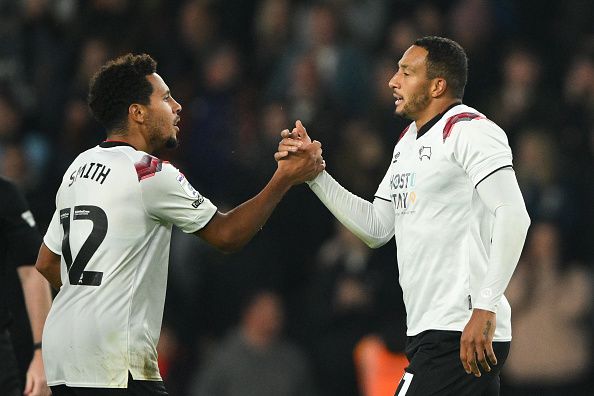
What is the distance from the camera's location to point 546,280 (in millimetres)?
9734

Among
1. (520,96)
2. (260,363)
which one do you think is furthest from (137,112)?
(520,96)

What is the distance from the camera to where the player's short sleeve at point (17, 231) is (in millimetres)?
6430

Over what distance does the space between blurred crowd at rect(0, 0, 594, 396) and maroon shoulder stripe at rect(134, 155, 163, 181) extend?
9.65ft

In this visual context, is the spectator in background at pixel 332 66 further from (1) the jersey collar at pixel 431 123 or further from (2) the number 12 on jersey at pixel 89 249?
(2) the number 12 on jersey at pixel 89 249

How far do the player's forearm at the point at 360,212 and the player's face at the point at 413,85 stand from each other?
519 millimetres

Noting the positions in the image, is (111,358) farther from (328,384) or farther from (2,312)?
(328,384)

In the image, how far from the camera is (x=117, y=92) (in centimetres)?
560

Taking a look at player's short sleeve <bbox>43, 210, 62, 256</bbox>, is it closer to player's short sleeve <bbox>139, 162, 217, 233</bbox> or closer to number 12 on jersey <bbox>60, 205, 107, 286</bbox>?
number 12 on jersey <bbox>60, 205, 107, 286</bbox>

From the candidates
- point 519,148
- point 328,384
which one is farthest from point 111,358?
point 519,148

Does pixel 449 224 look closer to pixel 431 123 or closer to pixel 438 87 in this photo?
pixel 431 123

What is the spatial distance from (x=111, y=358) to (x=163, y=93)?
4.07 ft

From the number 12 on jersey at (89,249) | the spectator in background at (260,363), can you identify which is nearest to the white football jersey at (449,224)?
the number 12 on jersey at (89,249)

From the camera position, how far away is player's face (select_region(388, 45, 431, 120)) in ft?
19.1

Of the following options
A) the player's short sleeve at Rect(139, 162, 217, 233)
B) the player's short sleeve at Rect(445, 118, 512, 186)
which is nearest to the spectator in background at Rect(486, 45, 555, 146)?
the player's short sleeve at Rect(445, 118, 512, 186)
